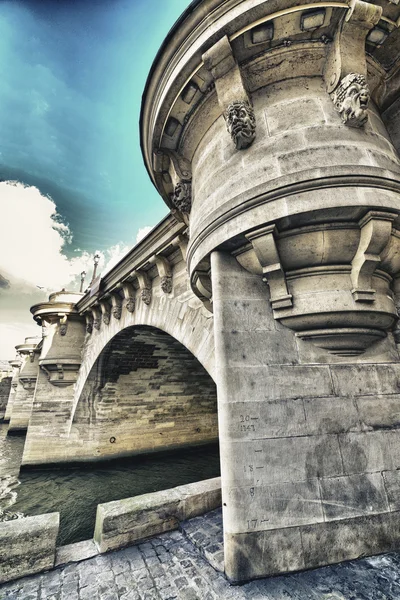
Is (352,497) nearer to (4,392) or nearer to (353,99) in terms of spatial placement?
(353,99)

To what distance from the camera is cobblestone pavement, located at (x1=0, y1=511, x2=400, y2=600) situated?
2.05 m

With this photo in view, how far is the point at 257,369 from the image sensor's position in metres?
2.63

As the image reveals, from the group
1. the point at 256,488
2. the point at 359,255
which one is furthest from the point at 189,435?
the point at 359,255

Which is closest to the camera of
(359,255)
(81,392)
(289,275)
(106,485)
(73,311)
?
(359,255)

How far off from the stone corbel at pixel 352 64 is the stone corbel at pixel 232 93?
2.80 ft

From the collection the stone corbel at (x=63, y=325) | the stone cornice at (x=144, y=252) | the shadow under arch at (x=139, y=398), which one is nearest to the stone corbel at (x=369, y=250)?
the stone cornice at (x=144, y=252)

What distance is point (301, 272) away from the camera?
2.78 metres

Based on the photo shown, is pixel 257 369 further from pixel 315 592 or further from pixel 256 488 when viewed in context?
pixel 315 592

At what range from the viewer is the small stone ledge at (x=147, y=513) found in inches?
119

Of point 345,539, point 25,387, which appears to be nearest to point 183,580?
point 345,539

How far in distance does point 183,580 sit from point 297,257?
3084 mm

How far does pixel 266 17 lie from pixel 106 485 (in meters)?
11.5

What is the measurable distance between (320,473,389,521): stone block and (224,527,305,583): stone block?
38cm

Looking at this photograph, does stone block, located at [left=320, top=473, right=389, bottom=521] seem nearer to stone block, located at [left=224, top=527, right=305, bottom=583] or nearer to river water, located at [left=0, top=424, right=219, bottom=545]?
stone block, located at [left=224, top=527, right=305, bottom=583]
